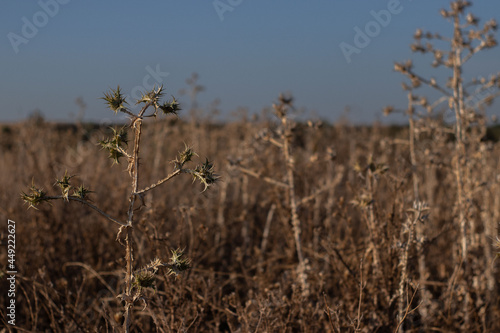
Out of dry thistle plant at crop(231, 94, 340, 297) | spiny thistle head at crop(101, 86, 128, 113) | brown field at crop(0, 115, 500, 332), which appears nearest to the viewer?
spiny thistle head at crop(101, 86, 128, 113)

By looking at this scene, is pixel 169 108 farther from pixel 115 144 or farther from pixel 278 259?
pixel 278 259

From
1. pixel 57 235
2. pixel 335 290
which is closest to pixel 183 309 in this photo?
pixel 335 290

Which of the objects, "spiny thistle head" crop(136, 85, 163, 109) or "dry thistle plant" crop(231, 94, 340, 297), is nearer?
"spiny thistle head" crop(136, 85, 163, 109)

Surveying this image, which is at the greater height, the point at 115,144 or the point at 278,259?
the point at 115,144

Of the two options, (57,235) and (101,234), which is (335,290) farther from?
(57,235)

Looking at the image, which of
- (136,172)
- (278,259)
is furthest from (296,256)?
(136,172)

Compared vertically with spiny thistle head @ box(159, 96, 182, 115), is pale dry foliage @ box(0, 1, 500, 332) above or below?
below

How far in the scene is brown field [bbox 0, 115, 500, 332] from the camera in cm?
233

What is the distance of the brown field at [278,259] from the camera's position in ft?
7.64

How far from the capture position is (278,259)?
12.0 feet

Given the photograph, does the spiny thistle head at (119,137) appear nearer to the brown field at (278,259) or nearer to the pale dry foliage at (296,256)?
the brown field at (278,259)

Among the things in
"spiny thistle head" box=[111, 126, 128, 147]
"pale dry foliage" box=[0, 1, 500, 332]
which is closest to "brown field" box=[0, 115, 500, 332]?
"pale dry foliage" box=[0, 1, 500, 332]
